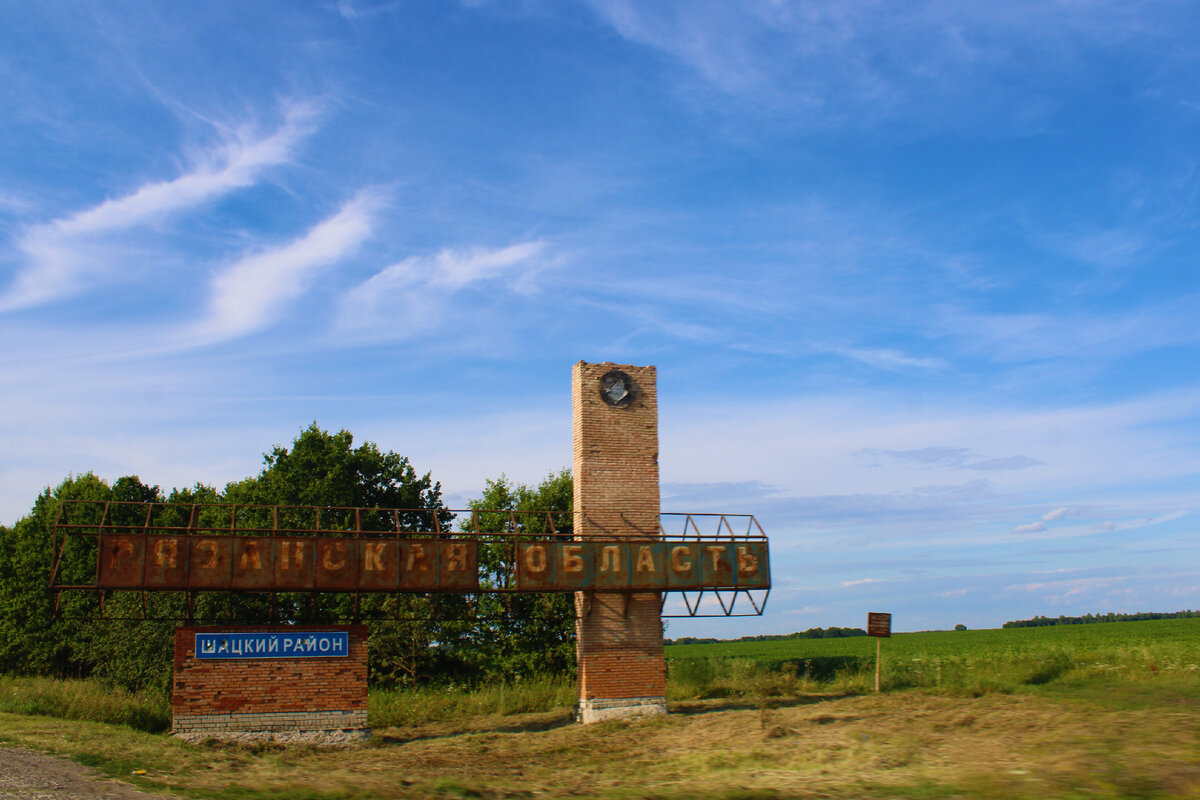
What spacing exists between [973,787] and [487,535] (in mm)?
12713

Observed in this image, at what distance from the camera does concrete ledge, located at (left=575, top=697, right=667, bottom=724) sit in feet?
74.5

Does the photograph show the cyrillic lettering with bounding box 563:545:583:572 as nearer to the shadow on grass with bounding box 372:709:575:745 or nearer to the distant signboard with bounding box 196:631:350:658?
the shadow on grass with bounding box 372:709:575:745

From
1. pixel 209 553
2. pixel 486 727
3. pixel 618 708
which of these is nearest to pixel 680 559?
pixel 618 708

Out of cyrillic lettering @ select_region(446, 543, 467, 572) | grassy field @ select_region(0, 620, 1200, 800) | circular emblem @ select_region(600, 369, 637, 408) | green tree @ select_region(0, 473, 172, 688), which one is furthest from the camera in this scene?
green tree @ select_region(0, 473, 172, 688)

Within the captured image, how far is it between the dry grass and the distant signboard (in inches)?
84.3

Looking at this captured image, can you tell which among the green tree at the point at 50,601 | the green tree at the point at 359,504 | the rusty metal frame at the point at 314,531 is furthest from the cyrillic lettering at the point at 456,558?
the green tree at the point at 50,601

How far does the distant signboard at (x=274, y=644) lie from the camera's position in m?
20.4

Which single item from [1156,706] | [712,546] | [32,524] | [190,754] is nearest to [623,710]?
[712,546]

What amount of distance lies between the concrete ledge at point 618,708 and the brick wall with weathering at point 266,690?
18.2 ft

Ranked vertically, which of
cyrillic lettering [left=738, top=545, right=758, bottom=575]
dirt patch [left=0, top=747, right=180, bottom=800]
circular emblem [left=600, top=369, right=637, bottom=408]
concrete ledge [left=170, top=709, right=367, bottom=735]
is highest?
circular emblem [left=600, top=369, right=637, bottom=408]

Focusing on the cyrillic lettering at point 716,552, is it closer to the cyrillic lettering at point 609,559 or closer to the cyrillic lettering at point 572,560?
the cyrillic lettering at point 609,559

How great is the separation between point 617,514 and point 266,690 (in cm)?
954

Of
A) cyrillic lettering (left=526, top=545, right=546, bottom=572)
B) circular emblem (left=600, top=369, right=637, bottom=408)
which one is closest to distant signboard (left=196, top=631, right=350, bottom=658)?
cyrillic lettering (left=526, top=545, right=546, bottom=572)

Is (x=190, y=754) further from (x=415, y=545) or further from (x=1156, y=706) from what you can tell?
(x=1156, y=706)
